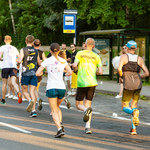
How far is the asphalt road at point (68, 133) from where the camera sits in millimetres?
7082

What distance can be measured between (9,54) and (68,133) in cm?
494

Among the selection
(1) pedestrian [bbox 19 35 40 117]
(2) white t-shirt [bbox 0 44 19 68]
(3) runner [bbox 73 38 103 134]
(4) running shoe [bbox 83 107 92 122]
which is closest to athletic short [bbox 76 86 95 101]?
(3) runner [bbox 73 38 103 134]

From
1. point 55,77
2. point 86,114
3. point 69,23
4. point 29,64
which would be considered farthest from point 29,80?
point 69,23

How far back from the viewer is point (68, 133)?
8195 millimetres

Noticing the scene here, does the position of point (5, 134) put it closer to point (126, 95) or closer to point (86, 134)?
point (86, 134)

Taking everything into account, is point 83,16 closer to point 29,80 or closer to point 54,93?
point 29,80

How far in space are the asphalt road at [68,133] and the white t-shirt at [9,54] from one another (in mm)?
1845

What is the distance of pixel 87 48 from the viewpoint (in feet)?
28.3

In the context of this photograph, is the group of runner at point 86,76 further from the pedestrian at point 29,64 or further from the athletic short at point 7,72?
the athletic short at point 7,72

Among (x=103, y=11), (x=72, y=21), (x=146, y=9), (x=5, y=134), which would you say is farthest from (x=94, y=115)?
(x=146, y=9)

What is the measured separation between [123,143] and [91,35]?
14.8 m

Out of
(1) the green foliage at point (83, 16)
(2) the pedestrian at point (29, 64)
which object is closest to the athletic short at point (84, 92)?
(2) the pedestrian at point (29, 64)

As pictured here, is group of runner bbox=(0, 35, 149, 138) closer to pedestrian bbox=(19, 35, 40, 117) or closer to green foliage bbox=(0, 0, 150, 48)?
pedestrian bbox=(19, 35, 40, 117)

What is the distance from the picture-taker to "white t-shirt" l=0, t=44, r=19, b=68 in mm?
12453
